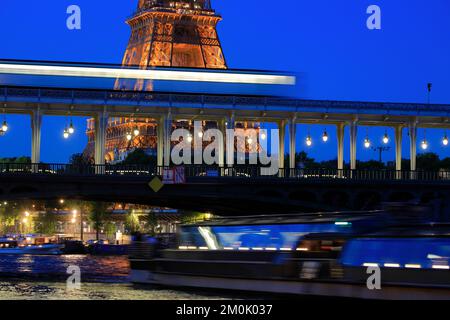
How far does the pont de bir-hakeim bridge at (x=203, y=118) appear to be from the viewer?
267 feet

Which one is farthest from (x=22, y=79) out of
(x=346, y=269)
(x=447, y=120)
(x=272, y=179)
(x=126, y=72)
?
(x=346, y=269)

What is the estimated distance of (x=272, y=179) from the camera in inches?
3312

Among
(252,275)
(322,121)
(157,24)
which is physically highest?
(157,24)

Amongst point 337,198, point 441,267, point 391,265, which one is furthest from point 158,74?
point 441,267

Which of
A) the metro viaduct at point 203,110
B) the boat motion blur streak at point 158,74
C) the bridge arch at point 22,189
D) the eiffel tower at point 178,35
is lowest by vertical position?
the bridge arch at point 22,189

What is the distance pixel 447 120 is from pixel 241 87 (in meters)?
19.3

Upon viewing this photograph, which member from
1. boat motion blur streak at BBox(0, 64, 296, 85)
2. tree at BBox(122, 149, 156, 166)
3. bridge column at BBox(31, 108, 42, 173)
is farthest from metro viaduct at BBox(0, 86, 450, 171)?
tree at BBox(122, 149, 156, 166)

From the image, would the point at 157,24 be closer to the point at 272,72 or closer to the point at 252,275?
the point at 272,72

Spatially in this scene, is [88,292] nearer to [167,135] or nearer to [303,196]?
[303,196]

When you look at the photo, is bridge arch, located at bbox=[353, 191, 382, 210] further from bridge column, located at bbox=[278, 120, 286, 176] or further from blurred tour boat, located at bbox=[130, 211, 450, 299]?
blurred tour boat, located at bbox=[130, 211, 450, 299]

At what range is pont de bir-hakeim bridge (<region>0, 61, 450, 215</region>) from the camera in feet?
267

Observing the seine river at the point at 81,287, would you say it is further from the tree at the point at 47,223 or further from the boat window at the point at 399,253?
the tree at the point at 47,223

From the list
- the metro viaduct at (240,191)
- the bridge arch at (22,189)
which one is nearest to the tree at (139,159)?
the metro viaduct at (240,191)

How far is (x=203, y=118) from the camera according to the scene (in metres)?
96.6
